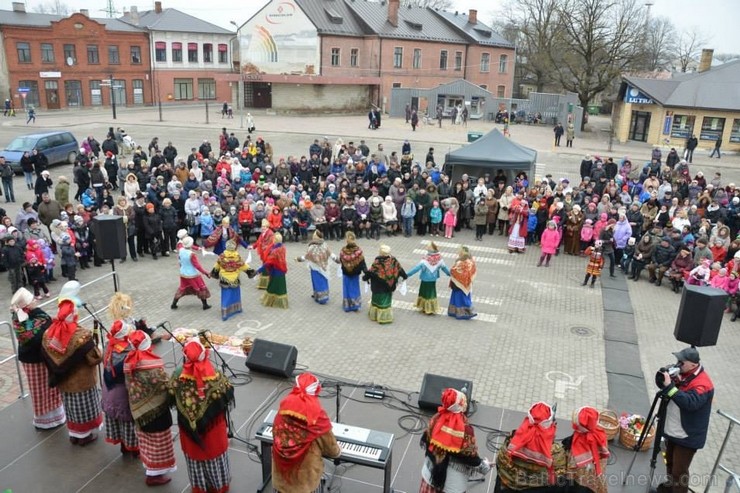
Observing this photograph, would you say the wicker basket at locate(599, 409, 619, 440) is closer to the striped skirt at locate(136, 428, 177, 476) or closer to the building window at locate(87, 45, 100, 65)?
the striped skirt at locate(136, 428, 177, 476)

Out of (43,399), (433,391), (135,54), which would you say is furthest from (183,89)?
(433,391)

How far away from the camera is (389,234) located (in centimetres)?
1819

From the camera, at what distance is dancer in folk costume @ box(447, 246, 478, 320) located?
11.7m

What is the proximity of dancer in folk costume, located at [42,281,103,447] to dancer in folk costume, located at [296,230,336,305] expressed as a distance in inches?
225

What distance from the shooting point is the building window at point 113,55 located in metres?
50.0

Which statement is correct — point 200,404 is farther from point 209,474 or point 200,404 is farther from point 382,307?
point 382,307

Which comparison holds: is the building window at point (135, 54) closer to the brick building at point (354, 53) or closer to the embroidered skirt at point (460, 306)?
the brick building at point (354, 53)

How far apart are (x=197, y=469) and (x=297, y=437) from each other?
1497mm

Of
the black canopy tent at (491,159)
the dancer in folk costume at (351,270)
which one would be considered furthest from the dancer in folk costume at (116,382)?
the black canopy tent at (491,159)

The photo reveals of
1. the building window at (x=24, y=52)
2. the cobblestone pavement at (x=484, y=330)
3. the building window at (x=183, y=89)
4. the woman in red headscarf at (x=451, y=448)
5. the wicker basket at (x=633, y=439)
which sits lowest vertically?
the cobblestone pavement at (x=484, y=330)

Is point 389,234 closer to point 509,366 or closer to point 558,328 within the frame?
point 558,328

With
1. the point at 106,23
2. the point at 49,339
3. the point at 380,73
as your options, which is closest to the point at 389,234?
the point at 49,339

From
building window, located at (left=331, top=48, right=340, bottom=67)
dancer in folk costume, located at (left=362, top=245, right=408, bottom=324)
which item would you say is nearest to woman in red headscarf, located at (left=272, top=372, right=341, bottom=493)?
dancer in folk costume, located at (left=362, top=245, right=408, bottom=324)

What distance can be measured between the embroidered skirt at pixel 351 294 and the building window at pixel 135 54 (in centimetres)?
4732
